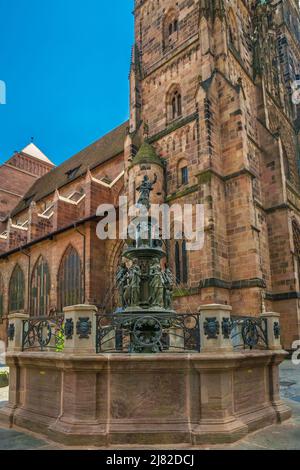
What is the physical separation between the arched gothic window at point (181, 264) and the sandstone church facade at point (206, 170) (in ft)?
0.17

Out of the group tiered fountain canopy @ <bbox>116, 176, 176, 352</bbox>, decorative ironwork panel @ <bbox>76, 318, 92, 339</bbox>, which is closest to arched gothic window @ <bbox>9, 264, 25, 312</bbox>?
tiered fountain canopy @ <bbox>116, 176, 176, 352</bbox>

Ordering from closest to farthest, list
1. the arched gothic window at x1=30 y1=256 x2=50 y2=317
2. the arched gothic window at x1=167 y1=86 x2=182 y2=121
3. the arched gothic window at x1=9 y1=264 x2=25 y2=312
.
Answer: the arched gothic window at x1=167 y1=86 x2=182 y2=121 < the arched gothic window at x1=30 y1=256 x2=50 y2=317 < the arched gothic window at x1=9 y1=264 x2=25 y2=312

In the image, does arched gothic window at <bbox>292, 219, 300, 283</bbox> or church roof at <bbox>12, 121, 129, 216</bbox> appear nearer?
arched gothic window at <bbox>292, 219, 300, 283</bbox>

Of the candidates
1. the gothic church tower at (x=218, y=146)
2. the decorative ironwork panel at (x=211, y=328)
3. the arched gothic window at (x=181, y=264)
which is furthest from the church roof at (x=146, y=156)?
the decorative ironwork panel at (x=211, y=328)

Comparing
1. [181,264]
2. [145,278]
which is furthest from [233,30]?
[145,278]

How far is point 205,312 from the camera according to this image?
592cm

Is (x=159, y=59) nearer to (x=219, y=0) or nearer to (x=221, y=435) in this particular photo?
Result: (x=219, y=0)

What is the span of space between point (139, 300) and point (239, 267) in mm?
10661

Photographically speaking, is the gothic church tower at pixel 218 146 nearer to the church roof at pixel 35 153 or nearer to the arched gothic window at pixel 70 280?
the arched gothic window at pixel 70 280

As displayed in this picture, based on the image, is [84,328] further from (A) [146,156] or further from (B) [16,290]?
(B) [16,290]

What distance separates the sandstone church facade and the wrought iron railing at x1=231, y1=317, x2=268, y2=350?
7689 millimetres

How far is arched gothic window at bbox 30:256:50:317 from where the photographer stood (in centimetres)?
2722

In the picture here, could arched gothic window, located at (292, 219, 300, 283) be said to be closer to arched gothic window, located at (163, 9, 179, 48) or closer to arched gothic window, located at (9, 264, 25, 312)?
arched gothic window, located at (163, 9, 179, 48)

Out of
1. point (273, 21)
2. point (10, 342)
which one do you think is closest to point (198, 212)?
point (10, 342)
